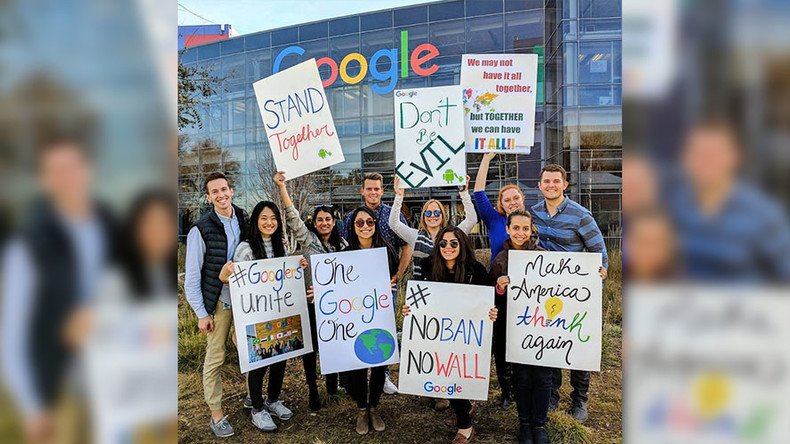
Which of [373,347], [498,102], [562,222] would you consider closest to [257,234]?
[373,347]

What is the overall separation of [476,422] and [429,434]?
461mm

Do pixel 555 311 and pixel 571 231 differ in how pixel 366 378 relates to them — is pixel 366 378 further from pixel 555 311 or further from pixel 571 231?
pixel 571 231

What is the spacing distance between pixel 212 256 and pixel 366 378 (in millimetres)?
1547

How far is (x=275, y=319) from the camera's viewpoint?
3801mm

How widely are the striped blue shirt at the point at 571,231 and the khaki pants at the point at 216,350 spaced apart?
258 cm

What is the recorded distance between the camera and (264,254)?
12.6ft

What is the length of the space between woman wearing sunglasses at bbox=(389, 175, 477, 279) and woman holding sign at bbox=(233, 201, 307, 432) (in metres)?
0.92

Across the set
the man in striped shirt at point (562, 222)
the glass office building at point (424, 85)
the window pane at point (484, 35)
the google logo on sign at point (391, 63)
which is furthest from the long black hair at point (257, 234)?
the window pane at point (484, 35)
